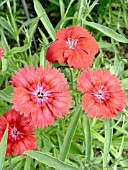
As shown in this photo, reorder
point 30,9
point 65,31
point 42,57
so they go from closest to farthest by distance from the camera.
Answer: point 65,31 < point 42,57 < point 30,9

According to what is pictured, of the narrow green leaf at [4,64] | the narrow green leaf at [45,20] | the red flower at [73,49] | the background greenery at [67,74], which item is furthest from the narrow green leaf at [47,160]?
the narrow green leaf at [45,20]

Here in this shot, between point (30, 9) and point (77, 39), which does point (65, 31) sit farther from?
point (30, 9)

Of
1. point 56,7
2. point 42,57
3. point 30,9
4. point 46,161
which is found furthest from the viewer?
point 30,9

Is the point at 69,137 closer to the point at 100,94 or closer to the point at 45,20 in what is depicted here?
the point at 100,94

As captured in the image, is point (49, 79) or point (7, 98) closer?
point (49, 79)

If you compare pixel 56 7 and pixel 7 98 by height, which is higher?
→ pixel 56 7

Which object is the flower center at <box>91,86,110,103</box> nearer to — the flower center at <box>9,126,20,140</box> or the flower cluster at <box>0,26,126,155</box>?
the flower cluster at <box>0,26,126,155</box>

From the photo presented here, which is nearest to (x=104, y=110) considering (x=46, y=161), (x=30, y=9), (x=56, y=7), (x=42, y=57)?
(x=46, y=161)
